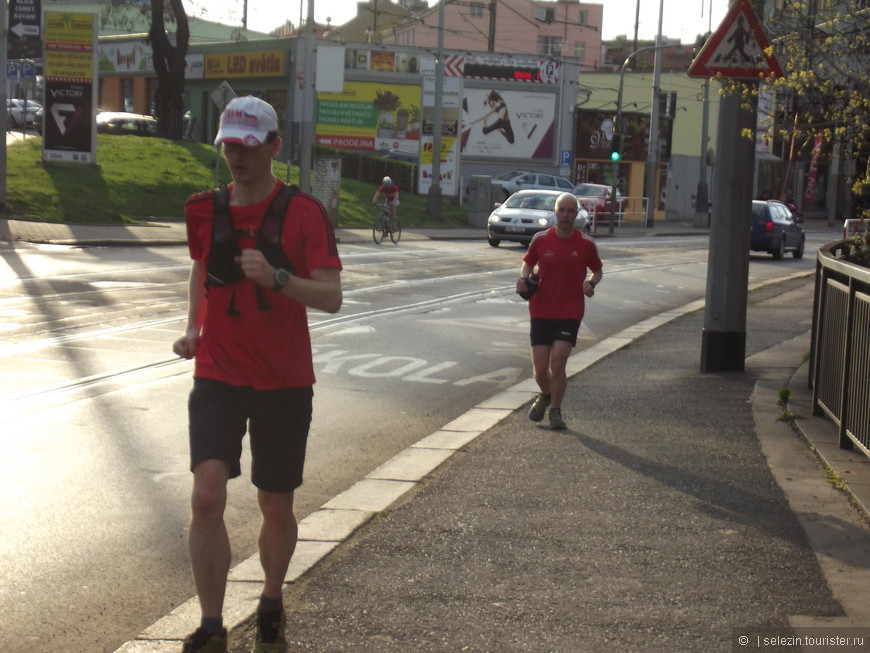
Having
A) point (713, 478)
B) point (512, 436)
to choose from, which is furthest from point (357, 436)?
point (713, 478)

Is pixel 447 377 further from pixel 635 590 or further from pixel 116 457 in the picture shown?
pixel 635 590

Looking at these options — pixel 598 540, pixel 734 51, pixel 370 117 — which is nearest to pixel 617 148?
pixel 370 117

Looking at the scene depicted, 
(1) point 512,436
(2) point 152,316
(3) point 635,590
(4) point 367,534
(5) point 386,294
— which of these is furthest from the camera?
(5) point 386,294

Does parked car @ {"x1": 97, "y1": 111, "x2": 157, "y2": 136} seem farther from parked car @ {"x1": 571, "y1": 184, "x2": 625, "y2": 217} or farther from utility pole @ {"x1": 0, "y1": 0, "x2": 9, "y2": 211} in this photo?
utility pole @ {"x1": 0, "y1": 0, "x2": 9, "y2": 211}

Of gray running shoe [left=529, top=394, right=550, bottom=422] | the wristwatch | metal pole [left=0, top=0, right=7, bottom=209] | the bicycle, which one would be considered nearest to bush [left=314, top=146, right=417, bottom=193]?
the bicycle

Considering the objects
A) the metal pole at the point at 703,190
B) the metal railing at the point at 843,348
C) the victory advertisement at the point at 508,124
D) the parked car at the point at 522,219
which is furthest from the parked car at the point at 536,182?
the metal railing at the point at 843,348

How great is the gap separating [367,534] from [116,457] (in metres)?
2.26

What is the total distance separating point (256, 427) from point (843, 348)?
15.5ft

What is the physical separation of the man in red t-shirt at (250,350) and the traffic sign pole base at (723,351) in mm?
7598

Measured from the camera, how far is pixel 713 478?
7.18 m

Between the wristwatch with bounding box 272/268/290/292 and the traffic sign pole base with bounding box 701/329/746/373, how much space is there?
7863mm

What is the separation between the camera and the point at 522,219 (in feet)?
106

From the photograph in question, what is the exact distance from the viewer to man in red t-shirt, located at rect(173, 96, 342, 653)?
4.19m

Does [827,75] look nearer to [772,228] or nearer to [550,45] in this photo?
[772,228]
